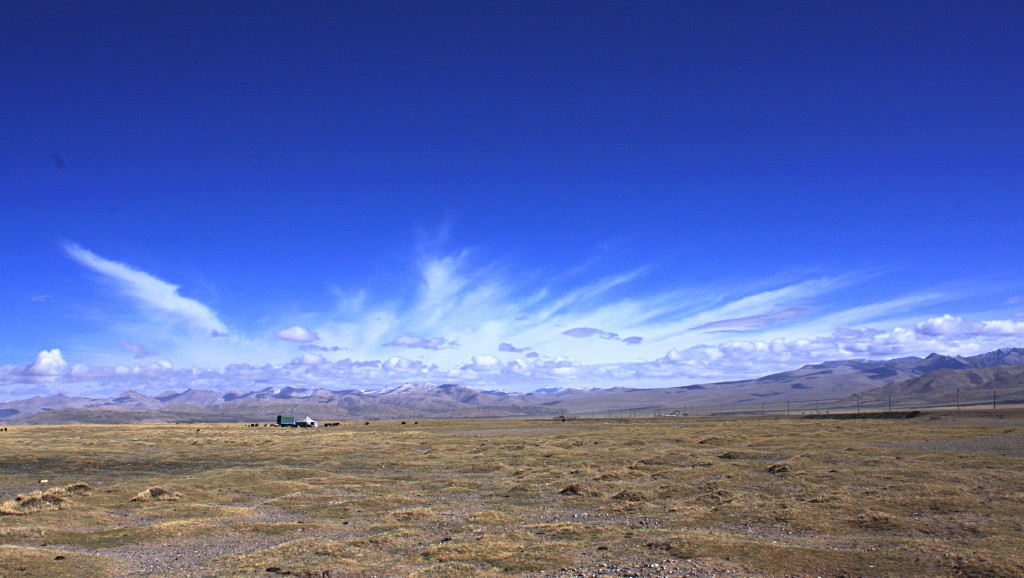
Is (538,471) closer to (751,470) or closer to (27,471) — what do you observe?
(751,470)

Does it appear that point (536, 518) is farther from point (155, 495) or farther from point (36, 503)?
point (36, 503)

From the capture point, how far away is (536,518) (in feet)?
66.1

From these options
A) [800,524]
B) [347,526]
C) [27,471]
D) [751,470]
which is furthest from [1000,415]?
[27,471]

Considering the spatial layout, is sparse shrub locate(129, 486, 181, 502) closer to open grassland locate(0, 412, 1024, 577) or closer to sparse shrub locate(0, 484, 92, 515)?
open grassland locate(0, 412, 1024, 577)

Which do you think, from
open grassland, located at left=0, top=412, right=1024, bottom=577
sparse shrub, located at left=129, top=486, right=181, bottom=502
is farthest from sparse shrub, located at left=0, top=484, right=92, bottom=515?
sparse shrub, located at left=129, top=486, right=181, bottom=502

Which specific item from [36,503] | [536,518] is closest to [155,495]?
[36,503]

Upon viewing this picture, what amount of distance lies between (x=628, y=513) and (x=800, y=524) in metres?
5.23

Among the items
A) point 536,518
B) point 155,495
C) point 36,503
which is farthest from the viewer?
point 155,495

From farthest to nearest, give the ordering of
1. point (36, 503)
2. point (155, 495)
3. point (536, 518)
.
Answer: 1. point (155, 495)
2. point (36, 503)
3. point (536, 518)

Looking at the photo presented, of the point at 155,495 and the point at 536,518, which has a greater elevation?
the point at 155,495

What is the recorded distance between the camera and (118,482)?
100 feet

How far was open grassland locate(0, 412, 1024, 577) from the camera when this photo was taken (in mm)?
13797

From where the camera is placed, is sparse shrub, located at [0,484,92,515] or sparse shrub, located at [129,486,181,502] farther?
sparse shrub, located at [129,486,181,502]

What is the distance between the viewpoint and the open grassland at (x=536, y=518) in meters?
13.8
